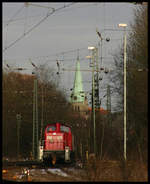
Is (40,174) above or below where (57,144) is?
below

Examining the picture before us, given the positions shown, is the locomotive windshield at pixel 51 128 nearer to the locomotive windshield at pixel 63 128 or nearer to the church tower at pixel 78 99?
the locomotive windshield at pixel 63 128

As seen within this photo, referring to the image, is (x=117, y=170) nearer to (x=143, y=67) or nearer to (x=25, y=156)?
(x=143, y=67)

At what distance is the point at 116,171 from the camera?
20.6 m

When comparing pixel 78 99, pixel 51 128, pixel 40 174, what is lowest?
pixel 40 174

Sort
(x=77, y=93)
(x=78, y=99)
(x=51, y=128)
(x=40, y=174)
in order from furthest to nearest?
(x=78, y=99) → (x=77, y=93) → (x=51, y=128) → (x=40, y=174)

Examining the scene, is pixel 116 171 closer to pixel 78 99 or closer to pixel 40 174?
pixel 40 174

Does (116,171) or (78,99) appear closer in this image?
(116,171)

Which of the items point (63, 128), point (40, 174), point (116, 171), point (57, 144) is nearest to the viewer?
point (116, 171)

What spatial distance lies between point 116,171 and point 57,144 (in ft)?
59.1

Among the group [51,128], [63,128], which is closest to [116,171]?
[63,128]

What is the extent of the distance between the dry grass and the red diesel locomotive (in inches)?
654

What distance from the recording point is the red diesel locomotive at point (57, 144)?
3800 centimetres

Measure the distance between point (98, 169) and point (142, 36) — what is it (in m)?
17.6

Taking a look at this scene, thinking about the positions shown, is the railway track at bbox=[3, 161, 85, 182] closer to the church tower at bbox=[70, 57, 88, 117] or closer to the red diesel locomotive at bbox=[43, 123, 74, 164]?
the red diesel locomotive at bbox=[43, 123, 74, 164]
